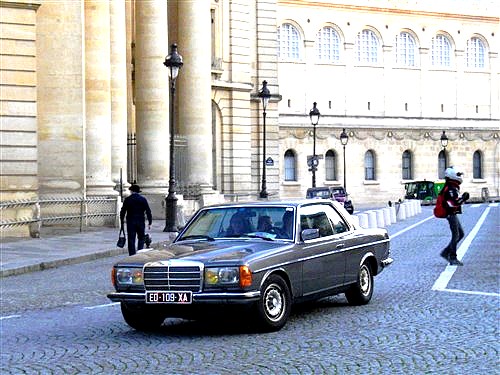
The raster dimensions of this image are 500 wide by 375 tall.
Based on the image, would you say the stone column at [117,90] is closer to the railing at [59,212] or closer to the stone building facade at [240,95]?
the stone building facade at [240,95]

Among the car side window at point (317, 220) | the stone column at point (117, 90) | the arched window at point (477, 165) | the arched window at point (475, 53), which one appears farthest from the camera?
the arched window at point (475, 53)

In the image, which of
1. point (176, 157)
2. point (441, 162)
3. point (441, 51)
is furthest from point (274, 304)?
point (441, 51)

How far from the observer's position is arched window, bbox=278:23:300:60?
9262 cm

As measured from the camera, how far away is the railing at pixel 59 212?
30.0 meters

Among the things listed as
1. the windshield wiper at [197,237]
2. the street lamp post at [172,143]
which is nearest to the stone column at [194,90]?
the street lamp post at [172,143]

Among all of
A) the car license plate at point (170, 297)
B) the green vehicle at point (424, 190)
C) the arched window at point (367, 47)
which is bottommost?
the green vehicle at point (424, 190)

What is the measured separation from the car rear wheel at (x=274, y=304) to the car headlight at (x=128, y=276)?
4.38 ft

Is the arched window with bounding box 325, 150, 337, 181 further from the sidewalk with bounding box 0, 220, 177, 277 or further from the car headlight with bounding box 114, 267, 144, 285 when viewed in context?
the car headlight with bounding box 114, 267, 144, 285

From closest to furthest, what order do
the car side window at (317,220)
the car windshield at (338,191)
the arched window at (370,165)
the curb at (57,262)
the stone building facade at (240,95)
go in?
the car side window at (317,220) → the curb at (57,262) → the stone building facade at (240,95) → the car windshield at (338,191) → the arched window at (370,165)

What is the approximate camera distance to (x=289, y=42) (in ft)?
306

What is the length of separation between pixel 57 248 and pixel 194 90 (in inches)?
793

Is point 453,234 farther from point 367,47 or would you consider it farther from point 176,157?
point 367,47

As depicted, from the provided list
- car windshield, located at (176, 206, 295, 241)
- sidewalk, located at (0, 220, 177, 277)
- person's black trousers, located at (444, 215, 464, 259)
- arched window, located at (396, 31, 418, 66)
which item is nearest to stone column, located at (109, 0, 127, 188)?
sidewalk, located at (0, 220, 177, 277)

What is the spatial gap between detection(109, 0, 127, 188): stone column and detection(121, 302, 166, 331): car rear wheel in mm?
27895
